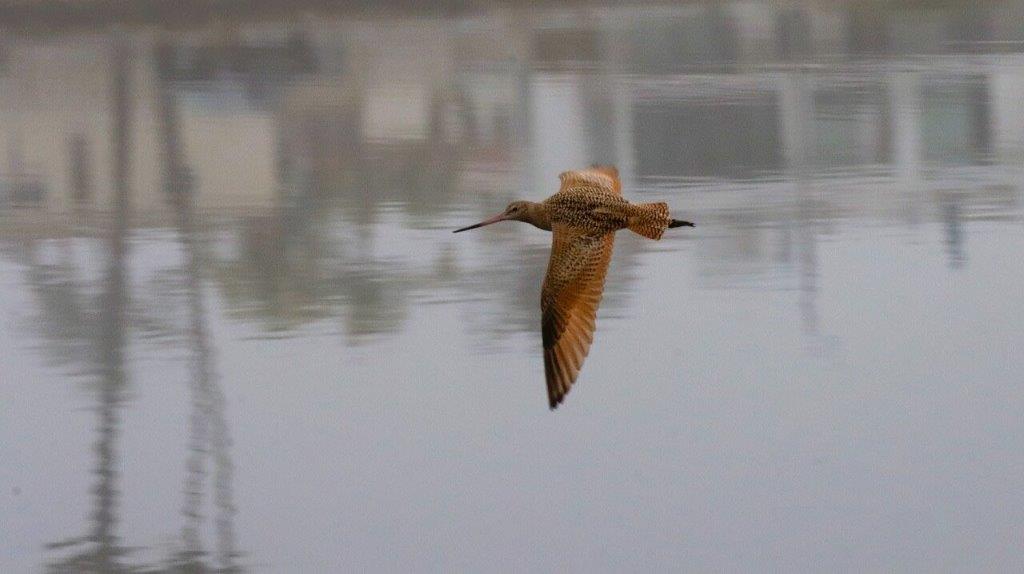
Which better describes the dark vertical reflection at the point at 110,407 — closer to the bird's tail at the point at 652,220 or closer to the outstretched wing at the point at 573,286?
the outstretched wing at the point at 573,286

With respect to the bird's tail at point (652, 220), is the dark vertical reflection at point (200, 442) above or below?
below

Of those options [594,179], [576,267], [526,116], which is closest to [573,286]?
[576,267]

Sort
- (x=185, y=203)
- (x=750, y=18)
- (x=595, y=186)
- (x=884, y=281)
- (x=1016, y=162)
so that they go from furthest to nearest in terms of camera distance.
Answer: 1. (x=750, y=18)
2. (x=1016, y=162)
3. (x=185, y=203)
4. (x=884, y=281)
5. (x=595, y=186)

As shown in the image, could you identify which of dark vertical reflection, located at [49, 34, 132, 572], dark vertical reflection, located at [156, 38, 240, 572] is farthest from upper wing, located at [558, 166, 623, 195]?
dark vertical reflection, located at [49, 34, 132, 572]

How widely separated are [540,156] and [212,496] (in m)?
2.41

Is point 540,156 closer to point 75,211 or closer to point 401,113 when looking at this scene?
point 401,113

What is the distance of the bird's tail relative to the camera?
10.9 feet

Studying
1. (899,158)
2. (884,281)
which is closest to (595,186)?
(884,281)

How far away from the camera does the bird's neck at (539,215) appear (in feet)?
11.6

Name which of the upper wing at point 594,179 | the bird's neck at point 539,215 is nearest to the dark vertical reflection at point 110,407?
the upper wing at point 594,179

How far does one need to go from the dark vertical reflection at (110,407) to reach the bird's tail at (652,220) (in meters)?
2.32

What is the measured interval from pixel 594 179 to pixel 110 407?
252 centimetres

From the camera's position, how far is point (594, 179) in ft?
12.2

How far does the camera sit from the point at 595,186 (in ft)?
11.9
